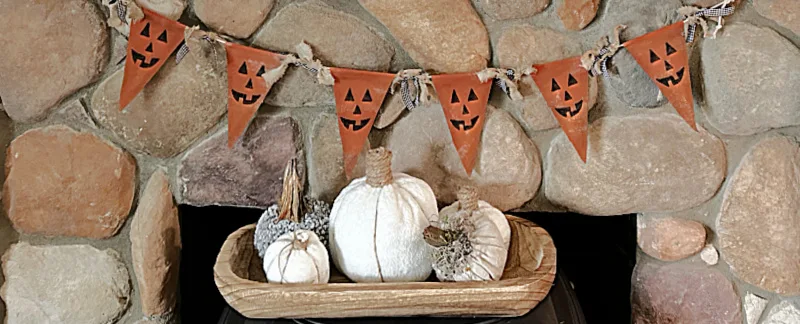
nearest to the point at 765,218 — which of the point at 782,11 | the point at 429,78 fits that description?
the point at 782,11

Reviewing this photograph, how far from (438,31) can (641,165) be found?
1.22 feet

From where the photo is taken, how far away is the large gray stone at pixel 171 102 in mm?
1083

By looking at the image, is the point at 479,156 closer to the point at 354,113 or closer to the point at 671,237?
the point at 354,113

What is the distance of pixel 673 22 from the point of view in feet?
3.51

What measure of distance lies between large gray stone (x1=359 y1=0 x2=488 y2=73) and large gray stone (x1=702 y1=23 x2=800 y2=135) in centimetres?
34

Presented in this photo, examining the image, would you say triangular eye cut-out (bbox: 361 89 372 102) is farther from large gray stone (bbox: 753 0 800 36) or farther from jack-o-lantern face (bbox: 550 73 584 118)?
large gray stone (bbox: 753 0 800 36)

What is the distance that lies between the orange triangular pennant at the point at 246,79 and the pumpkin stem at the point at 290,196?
117 mm

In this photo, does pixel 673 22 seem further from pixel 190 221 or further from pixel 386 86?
pixel 190 221

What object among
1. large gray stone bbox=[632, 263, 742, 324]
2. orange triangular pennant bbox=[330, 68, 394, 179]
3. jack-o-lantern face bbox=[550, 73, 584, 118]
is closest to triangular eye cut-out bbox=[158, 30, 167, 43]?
orange triangular pennant bbox=[330, 68, 394, 179]

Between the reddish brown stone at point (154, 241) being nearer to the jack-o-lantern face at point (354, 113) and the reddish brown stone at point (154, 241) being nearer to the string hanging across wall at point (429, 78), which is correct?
the string hanging across wall at point (429, 78)

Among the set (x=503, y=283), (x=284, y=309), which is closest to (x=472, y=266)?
(x=503, y=283)

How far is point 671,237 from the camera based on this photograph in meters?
1.17

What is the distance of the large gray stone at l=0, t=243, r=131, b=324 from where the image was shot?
1.12m

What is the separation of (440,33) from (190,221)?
51 cm
